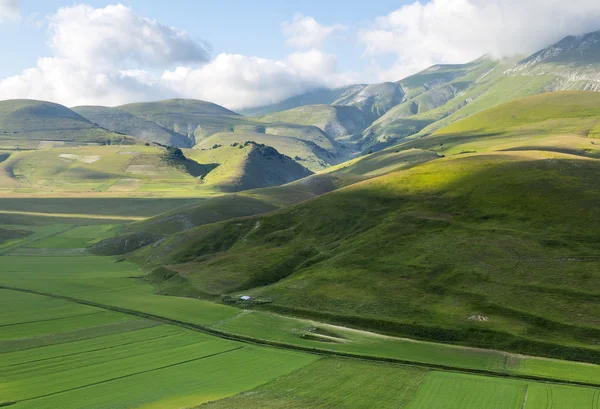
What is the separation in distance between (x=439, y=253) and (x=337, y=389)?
60.0m

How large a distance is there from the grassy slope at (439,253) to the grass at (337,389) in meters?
20.4

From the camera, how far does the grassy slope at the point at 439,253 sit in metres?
84.0

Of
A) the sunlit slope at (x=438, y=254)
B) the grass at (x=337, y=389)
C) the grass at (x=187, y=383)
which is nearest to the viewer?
the grass at (x=187, y=383)

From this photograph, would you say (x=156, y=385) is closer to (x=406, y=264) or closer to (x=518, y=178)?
(x=406, y=264)

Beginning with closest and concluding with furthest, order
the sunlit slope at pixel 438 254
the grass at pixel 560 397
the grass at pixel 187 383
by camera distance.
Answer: the grass at pixel 560 397 → the grass at pixel 187 383 → the sunlit slope at pixel 438 254

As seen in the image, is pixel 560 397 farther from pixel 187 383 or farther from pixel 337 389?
pixel 187 383

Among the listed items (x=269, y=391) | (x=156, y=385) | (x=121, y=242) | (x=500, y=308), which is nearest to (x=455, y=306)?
(x=500, y=308)

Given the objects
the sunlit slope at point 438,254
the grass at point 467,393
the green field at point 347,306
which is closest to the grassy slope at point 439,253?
the sunlit slope at point 438,254

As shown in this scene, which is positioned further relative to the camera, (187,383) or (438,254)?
(438,254)

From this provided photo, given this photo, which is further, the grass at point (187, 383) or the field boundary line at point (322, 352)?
the field boundary line at point (322, 352)

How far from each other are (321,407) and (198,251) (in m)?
104

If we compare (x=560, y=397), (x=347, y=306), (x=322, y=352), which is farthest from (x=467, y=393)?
(x=347, y=306)

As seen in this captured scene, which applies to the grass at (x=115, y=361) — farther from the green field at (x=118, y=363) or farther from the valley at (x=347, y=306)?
the valley at (x=347, y=306)

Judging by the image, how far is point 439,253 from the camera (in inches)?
4360
